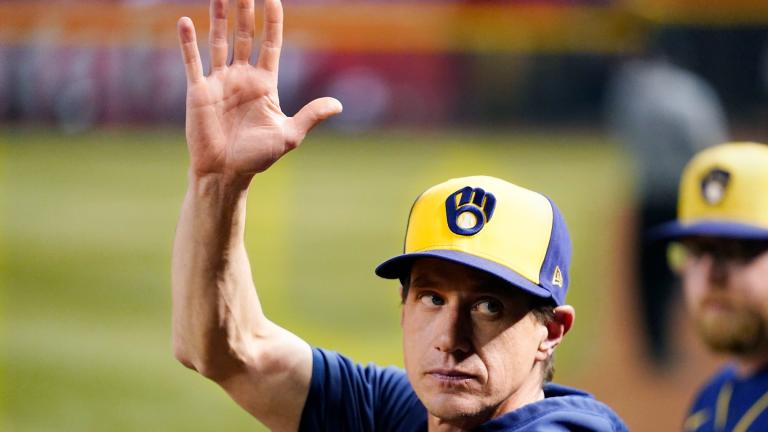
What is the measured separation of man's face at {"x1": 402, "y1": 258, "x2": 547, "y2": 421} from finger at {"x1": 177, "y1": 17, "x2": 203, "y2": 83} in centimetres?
52

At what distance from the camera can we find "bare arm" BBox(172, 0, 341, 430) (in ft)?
6.77

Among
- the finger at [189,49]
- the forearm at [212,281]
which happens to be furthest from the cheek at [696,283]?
the finger at [189,49]

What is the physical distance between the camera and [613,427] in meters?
2.06

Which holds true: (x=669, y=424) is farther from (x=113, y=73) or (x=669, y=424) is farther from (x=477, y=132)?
(x=113, y=73)

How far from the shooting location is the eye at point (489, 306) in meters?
1.98

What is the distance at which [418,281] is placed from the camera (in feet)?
6.66

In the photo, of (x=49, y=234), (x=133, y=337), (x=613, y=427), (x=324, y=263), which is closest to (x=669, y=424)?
(x=324, y=263)

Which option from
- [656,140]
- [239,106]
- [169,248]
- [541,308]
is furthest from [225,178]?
[656,140]

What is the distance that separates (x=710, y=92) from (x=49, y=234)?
3502mm

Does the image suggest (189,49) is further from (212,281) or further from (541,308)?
(541,308)

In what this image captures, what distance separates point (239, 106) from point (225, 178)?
14 centimetres

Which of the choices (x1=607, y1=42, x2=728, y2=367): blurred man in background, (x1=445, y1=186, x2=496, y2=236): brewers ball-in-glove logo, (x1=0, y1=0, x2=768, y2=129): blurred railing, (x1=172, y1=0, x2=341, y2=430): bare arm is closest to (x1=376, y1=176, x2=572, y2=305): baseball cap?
(x1=445, y1=186, x2=496, y2=236): brewers ball-in-glove logo

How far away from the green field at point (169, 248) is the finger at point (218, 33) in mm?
3599

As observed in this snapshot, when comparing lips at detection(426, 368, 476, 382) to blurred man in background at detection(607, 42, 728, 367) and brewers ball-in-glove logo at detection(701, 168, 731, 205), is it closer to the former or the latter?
brewers ball-in-glove logo at detection(701, 168, 731, 205)
